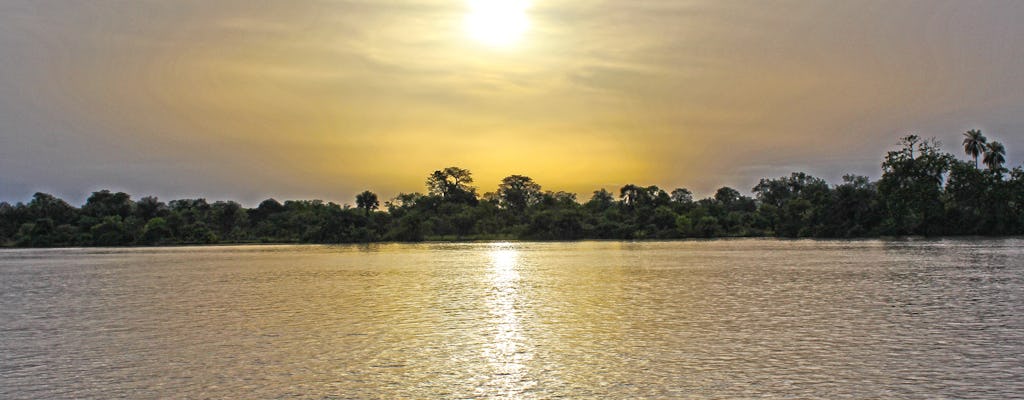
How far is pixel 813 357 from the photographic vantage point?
1392 centimetres

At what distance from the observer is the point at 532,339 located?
55.5 feet

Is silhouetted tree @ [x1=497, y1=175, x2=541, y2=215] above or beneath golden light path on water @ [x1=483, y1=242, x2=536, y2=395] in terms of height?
above

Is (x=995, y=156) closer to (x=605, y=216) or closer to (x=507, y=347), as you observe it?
(x=605, y=216)

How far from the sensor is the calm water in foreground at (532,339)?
12.1 meters

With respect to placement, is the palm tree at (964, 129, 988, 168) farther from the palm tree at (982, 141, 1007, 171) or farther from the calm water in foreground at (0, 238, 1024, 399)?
the calm water in foreground at (0, 238, 1024, 399)

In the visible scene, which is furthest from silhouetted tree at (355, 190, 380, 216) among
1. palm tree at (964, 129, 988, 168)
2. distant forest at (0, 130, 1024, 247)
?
palm tree at (964, 129, 988, 168)

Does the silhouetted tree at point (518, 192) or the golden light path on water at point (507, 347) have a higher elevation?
the silhouetted tree at point (518, 192)

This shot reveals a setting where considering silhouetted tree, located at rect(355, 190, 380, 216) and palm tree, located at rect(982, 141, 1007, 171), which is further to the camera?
silhouetted tree, located at rect(355, 190, 380, 216)

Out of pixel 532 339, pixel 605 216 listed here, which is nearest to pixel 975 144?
pixel 605 216

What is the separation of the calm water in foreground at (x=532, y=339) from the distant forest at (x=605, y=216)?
65814 mm

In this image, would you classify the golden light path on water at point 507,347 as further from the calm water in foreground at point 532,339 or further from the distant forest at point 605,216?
the distant forest at point 605,216

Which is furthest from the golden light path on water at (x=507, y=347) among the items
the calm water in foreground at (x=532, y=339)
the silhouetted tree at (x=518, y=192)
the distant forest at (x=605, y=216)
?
the silhouetted tree at (x=518, y=192)

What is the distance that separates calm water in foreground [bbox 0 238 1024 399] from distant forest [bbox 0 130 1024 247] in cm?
6581

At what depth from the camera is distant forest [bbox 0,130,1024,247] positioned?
89.2 meters
